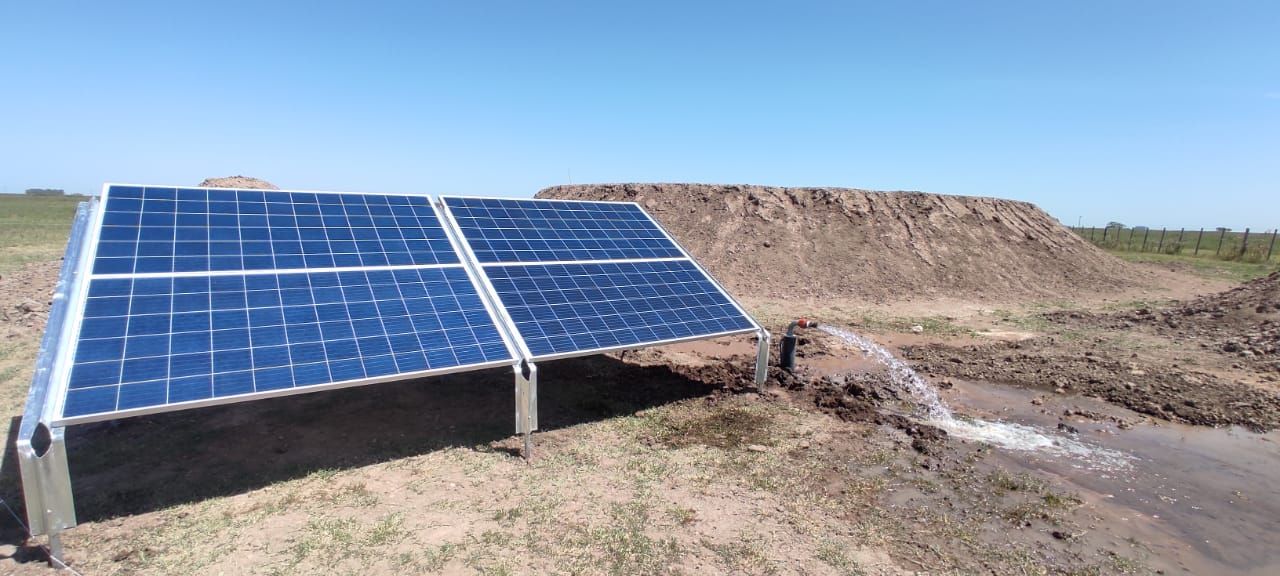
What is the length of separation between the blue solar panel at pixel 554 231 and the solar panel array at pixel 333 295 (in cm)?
5

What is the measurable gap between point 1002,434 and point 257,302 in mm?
10780

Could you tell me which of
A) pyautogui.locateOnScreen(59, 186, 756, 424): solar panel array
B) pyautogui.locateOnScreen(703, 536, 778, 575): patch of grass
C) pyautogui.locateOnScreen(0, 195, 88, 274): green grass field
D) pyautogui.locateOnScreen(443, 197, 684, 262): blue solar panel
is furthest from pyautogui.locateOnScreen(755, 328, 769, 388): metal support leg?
pyautogui.locateOnScreen(0, 195, 88, 274): green grass field

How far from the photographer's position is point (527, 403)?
7551mm

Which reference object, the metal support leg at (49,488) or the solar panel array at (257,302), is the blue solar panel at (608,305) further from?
the metal support leg at (49,488)

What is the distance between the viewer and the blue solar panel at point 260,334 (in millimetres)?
5988

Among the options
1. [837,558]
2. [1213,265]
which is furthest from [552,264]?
[1213,265]

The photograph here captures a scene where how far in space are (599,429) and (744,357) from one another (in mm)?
5064

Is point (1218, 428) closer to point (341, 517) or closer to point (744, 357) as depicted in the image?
point (744, 357)

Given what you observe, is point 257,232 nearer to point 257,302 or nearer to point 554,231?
point 257,302

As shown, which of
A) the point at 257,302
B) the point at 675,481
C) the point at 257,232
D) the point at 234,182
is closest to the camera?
the point at 675,481

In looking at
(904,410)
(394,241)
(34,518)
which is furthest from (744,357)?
(34,518)

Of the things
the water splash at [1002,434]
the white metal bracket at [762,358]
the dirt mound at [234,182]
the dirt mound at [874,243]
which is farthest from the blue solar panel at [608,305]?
the dirt mound at [234,182]

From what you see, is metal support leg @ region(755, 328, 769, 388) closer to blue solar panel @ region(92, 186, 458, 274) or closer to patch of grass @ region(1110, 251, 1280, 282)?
blue solar panel @ region(92, 186, 458, 274)

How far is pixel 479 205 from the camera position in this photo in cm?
1139
